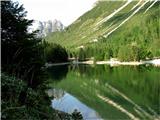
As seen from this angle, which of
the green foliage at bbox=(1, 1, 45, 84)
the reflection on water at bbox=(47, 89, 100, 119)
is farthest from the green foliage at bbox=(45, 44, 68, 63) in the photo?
the green foliage at bbox=(1, 1, 45, 84)

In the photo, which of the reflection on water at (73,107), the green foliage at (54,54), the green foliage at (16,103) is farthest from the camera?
the green foliage at (54,54)

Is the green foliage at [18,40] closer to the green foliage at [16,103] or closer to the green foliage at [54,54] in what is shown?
the green foliage at [16,103]

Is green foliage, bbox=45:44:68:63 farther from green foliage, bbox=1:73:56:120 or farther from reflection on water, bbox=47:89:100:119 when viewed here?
green foliage, bbox=1:73:56:120

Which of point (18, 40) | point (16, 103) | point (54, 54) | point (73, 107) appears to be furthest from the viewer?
point (54, 54)

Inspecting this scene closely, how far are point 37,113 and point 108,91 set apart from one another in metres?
59.0

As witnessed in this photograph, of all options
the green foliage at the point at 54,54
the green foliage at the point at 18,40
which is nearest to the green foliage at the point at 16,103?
the green foliage at the point at 18,40

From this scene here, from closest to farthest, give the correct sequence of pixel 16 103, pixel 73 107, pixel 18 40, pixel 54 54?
pixel 16 103 → pixel 18 40 → pixel 73 107 → pixel 54 54

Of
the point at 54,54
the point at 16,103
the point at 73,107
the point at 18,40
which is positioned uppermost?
the point at 18,40

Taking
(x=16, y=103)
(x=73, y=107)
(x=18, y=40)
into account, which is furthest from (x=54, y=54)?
(x=16, y=103)

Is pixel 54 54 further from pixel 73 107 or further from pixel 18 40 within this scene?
pixel 18 40

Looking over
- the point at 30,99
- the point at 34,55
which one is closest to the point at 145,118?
the point at 34,55

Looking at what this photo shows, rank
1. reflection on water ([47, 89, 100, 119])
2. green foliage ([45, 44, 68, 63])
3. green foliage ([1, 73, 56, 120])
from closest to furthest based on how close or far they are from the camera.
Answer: green foliage ([1, 73, 56, 120])
reflection on water ([47, 89, 100, 119])
green foliage ([45, 44, 68, 63])

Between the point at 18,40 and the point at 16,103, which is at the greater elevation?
the point at 18,40

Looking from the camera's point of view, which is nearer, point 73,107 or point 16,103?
point 16,103
